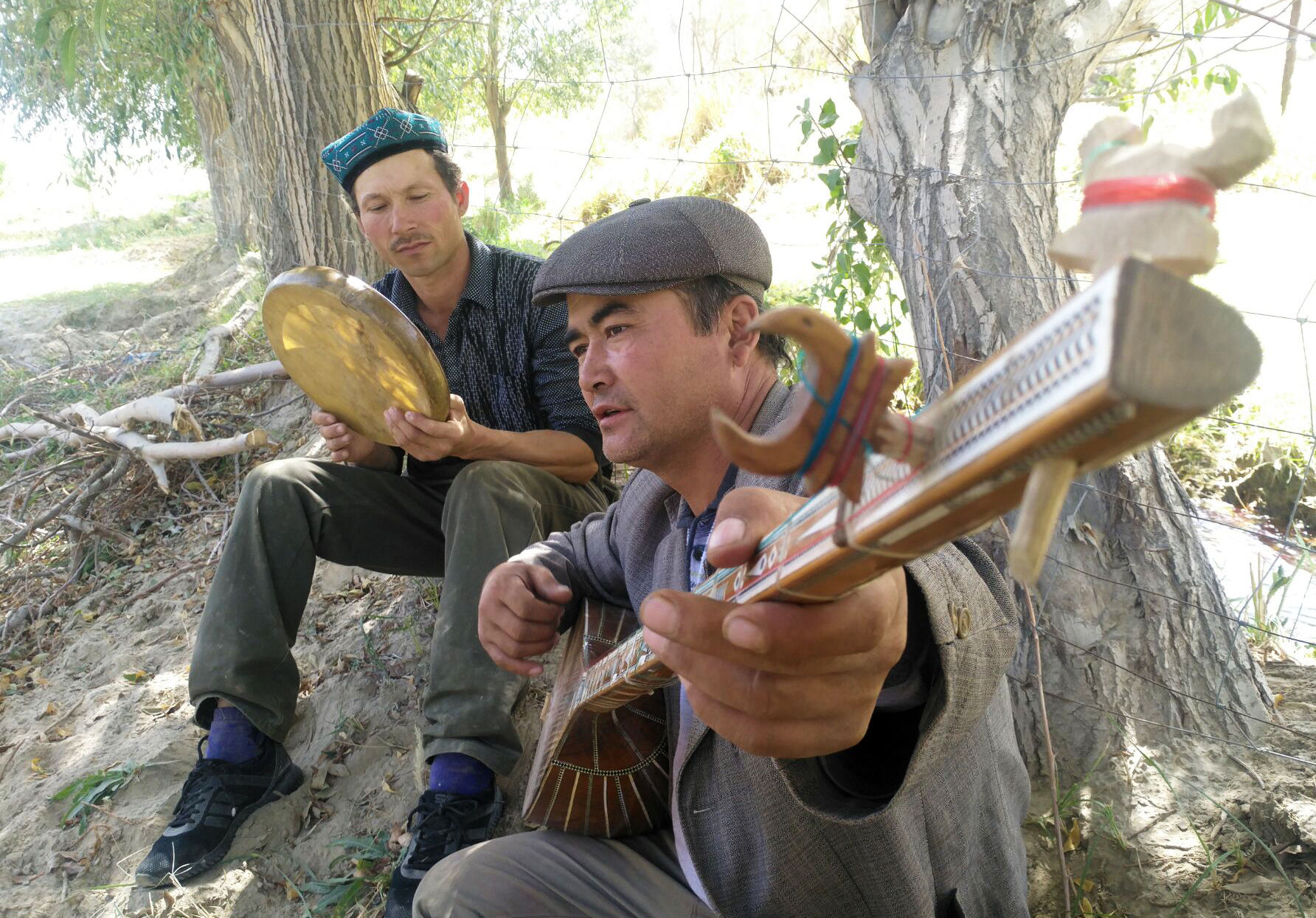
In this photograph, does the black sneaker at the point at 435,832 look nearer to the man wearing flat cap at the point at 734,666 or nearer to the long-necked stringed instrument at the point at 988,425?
the man wearing flat cap at the point at 734,666

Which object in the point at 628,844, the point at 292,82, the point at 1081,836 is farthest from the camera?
the point at 292,82

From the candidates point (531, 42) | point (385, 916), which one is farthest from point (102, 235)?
point (385, 916)

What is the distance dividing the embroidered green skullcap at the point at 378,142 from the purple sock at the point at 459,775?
1991 mm

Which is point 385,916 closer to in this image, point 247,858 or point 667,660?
point 247,858

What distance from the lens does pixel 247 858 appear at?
8.38 ft

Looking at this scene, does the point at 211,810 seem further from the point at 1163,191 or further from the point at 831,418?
the point at 1163,191

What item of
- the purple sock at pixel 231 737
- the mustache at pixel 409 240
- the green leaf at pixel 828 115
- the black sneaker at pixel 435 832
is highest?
the green leaf at pixel 828 115

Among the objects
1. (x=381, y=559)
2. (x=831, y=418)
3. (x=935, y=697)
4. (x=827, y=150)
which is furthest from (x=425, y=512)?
(x=831, y=418)

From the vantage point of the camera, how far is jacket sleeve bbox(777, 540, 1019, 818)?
3.66ft

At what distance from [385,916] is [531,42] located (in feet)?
31.5

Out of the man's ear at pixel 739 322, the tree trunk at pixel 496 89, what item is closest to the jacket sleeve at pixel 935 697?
the man's ear at pixel 739 322

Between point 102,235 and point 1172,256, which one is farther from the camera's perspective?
point 102,235

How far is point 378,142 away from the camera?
9.85 feet

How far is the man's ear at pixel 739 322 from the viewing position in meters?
1.73
